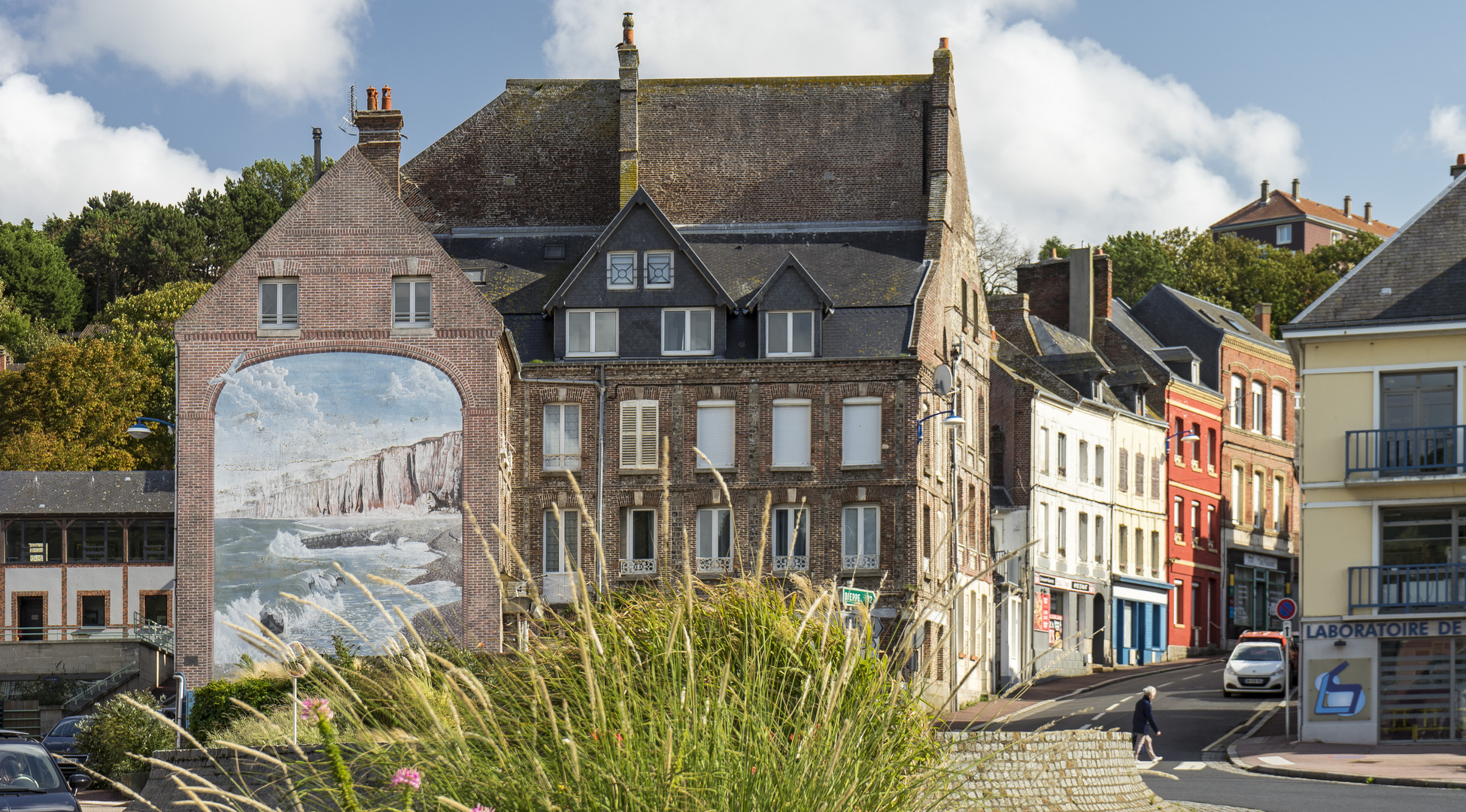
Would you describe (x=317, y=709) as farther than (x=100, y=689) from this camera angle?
No

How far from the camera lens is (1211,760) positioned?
2927cm

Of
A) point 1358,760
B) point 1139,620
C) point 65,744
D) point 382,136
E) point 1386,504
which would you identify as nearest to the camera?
point 1358,760

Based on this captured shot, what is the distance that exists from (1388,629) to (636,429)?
61.7ft

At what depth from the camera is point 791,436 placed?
4306cm

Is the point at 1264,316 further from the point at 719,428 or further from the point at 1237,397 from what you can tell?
the point at 719,428

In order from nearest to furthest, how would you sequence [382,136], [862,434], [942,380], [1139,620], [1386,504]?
[1386,504] → [942,380] → [862,434] → [382,136] → [1139,620]

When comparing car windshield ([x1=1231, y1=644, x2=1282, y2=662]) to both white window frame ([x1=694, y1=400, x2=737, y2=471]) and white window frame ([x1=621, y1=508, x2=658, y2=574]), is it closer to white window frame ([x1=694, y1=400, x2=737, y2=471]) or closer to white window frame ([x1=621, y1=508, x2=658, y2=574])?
white window frame ([x1=694, y1=400, x2=737, y2=471])

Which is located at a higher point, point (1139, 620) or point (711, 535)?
point (711, 535)

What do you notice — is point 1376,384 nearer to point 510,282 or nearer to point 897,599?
point 897,599

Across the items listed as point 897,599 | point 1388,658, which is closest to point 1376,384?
point 1388,658

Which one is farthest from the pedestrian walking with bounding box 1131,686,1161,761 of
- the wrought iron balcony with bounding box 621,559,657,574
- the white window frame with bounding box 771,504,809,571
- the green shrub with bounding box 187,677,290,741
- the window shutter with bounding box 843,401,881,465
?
the wrought iron balcony with bounding box 621,559,657,574

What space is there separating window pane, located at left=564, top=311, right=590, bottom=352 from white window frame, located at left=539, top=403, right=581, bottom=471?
143cm

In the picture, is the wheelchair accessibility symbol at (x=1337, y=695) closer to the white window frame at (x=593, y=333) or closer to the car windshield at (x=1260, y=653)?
the car windshield at (x=1260, y=653)

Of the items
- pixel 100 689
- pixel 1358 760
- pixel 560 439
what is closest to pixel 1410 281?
pixel 1358 760
